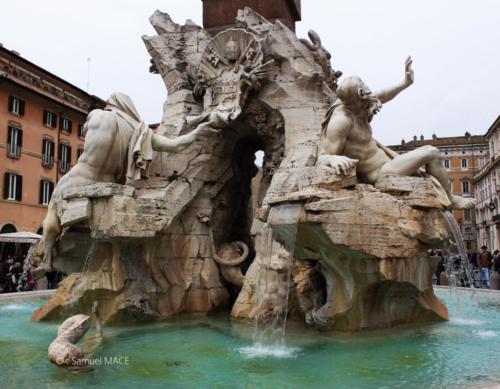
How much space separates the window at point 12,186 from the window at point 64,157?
3.65 m

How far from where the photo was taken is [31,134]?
2975cm

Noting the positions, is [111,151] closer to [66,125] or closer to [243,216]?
[243,216]

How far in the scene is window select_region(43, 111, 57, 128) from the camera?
30734 mm

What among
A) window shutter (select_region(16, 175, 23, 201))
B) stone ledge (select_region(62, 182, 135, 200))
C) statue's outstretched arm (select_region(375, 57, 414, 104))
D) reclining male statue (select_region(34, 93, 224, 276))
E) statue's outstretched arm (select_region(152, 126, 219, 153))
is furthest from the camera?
window shutter (select_region(16, 175, 23, 201))

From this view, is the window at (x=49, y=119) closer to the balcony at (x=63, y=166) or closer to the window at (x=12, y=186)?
the balcony at (x=63, y=166)

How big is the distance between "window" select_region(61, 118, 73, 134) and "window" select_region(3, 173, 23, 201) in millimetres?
4829

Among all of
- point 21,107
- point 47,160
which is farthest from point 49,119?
point 47,160

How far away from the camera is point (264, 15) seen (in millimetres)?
10133

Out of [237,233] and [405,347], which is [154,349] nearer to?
[405,347]

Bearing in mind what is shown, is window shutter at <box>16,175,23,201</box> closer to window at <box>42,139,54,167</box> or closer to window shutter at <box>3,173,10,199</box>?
window shutter at <box>3,173,10,199</box>

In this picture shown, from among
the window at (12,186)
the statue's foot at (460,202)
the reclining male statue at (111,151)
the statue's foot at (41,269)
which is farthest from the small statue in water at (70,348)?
the window at (12,186)

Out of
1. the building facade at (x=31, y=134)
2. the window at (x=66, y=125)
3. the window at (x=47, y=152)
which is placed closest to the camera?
the building facade at (x=31, y=134)

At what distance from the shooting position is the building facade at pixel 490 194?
155 feet

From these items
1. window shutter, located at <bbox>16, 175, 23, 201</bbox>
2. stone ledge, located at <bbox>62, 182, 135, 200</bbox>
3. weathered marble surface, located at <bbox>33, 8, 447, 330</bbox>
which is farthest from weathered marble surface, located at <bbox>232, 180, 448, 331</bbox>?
window shutter, located at <bbox>16, 175, 23, 201</bbox>
